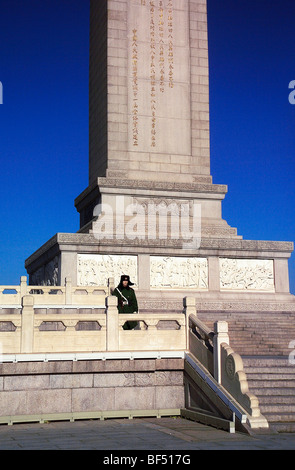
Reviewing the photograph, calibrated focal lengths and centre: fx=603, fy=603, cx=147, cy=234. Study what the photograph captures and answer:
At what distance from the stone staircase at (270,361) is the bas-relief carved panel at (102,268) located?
289cm

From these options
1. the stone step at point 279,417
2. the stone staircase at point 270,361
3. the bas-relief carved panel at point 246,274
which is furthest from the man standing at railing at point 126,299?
the bas-relief carved panel at point 246,274

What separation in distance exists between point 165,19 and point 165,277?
8.12 metres

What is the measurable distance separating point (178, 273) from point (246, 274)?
1.99m

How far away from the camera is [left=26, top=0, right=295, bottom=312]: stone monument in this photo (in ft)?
52.5

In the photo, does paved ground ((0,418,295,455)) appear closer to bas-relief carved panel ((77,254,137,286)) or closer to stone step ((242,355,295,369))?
stone step ((242,355,295,369))

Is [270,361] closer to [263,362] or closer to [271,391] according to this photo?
[263,362]

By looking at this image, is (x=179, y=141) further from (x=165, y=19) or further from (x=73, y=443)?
(x=73, y=443)

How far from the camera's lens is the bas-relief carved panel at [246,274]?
16688 millimetres

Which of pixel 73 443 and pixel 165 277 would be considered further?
pixel 165 277

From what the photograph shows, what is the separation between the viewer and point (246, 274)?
16875 millimetres

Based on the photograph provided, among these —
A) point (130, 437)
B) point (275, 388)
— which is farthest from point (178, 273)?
point (130, 437)

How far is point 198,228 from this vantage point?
1741 centimetres

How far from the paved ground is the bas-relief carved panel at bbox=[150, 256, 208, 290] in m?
7.51
